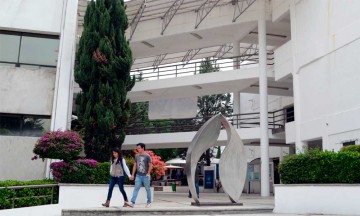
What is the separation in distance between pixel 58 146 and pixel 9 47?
669cm

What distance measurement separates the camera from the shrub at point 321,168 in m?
10.9

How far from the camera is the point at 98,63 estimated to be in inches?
695

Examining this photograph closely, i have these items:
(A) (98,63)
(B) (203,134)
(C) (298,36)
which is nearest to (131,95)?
(A) (98,63)

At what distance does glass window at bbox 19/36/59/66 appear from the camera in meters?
18.2

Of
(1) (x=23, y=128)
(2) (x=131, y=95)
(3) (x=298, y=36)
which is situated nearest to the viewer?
(1) (x=23, y=128)

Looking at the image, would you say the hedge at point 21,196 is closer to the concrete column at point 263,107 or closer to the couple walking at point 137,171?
the couple walking at point 137,171

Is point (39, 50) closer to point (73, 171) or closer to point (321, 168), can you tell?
point (73, 171)

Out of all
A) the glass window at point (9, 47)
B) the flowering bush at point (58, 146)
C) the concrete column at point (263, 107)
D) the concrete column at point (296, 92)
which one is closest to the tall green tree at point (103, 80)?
the glass window at point (9, 47)

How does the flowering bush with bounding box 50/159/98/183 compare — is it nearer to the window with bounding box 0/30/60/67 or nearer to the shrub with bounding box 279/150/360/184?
the window with bounding box 0/30/60/67

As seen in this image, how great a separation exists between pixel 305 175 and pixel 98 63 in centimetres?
991

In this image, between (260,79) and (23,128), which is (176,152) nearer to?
(260,79)

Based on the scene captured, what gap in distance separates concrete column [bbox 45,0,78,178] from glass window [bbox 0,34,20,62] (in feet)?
6.58

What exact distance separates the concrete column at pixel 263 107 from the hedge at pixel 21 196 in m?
11.3

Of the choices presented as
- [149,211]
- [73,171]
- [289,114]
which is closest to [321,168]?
[149,211]
